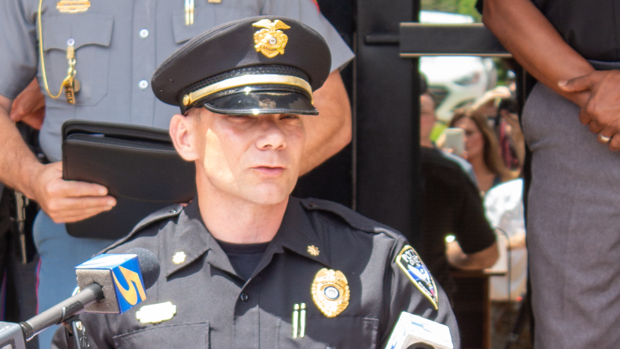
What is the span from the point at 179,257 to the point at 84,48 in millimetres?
777

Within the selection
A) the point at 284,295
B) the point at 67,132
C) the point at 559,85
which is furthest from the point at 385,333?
the point at 67,132

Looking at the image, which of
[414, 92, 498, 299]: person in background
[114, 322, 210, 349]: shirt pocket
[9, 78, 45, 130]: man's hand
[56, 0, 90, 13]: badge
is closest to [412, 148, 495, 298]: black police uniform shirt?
[414, 92, 498, 299]: person in background

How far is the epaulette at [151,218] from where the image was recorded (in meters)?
1.76

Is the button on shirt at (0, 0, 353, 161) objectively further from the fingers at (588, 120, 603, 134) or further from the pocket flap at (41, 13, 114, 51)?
the fingers at (588, 120, 603, 134)

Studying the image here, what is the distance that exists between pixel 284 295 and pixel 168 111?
0.72m

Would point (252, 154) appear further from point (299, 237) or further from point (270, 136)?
point (299, 237)

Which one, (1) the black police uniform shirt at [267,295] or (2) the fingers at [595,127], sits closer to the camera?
(1) the black police uniform shirt at [267,295]

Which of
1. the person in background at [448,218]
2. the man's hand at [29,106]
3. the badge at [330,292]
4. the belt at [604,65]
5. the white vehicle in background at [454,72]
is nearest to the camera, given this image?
the badge at [330,292]

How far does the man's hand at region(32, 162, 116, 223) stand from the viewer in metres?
1.88

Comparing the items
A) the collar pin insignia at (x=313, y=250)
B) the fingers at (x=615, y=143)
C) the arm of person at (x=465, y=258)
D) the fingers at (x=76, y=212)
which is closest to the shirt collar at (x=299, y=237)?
the collar pin insignia at (x=313, y=250)

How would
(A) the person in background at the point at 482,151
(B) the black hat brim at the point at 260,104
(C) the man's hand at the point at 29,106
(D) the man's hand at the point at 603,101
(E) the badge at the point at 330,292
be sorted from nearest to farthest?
(B) the black hat brim at the point at 260,104 → (E) the badge at the point at 330,292 → (D) the man's hand at the point at 603,101 → (C) the man's hand at the point at 29,106 → (A) the person in background at the point at 482,151

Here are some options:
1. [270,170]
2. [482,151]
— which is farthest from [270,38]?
[482,151]

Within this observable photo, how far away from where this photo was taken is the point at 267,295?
167 centimetres

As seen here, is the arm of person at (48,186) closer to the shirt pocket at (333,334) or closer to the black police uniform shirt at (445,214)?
the shirt pocket at (333,334)
